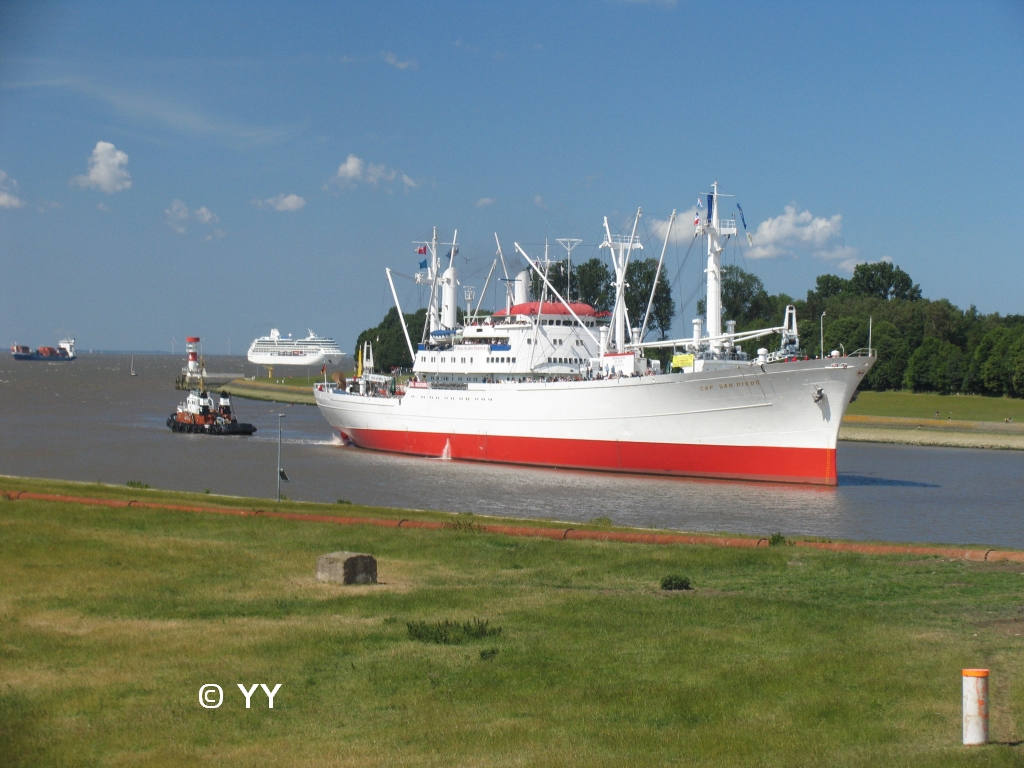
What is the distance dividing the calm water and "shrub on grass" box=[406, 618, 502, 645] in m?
16.0

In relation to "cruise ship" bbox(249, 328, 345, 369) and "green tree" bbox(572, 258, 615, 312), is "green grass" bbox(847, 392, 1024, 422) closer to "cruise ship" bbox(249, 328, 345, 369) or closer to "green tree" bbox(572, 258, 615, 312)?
"green tree" bbox(572, 258, 615, 312)

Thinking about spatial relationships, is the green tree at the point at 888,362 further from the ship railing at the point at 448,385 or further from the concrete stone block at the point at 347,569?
the concrete stone block at the point at 347,569

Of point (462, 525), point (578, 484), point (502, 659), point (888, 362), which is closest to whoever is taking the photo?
point (502, 659)

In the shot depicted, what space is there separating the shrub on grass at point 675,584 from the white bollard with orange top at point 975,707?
20.5 feet

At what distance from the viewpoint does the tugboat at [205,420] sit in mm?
56719

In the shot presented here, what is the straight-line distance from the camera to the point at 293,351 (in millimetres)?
183500

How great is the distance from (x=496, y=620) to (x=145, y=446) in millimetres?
41429

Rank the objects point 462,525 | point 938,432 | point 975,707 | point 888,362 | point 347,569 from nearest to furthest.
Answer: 1. point 975,707
2. point 347,569
3. point 462,525
4. point 938,432
5. point 888,362

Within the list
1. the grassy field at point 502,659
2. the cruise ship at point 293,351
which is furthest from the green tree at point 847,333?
the cruise ship at point 293,351

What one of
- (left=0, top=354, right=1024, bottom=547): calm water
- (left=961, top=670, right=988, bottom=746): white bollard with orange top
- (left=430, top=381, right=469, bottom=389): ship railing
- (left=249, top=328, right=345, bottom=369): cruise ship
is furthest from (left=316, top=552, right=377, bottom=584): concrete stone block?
(left=249, top=328, right=345, bottom=369): cruise ship

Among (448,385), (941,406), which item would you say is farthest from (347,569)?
(941,406)

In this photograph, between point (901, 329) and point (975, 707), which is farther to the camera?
point (901, 329)

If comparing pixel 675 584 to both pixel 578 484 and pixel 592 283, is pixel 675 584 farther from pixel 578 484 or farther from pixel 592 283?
pixel 592 283

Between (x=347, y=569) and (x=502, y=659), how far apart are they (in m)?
3.83
